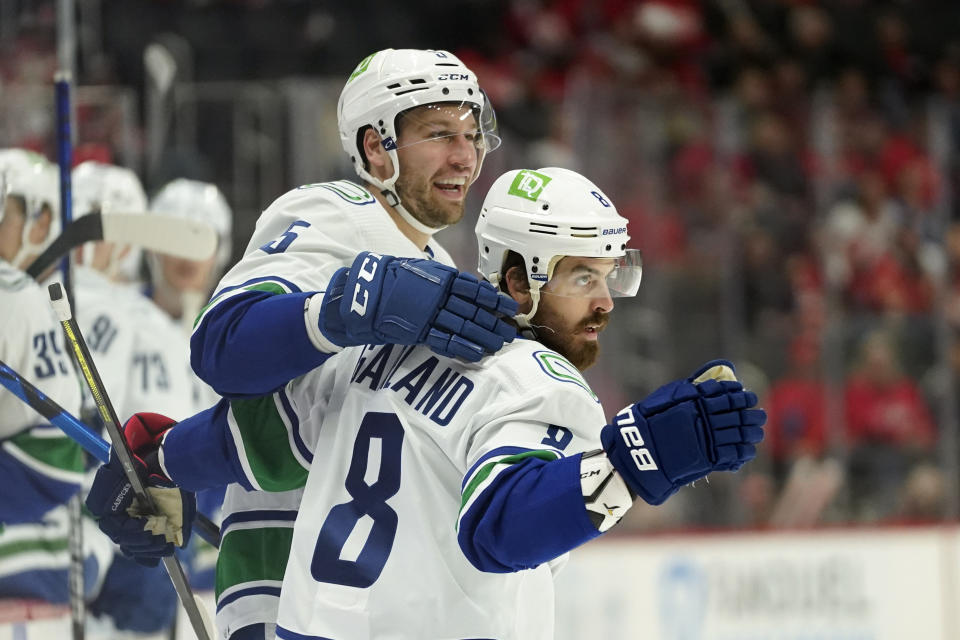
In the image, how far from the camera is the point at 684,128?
22.6 feet

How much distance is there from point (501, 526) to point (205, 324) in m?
0.68

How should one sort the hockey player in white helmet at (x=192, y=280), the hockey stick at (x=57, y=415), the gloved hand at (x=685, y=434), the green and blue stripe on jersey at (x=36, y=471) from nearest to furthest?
the gloved hand at (x=685, y=434) < the hockey stick at (x=57, y=415) < the green and blue stripe on jersey at (x=36, y=471) < the hockey player in white helmet at (x=192, y=280)

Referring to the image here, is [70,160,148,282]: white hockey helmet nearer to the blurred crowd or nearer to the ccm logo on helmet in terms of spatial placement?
the blurred crowd

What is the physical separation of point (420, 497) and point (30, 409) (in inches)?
65.1

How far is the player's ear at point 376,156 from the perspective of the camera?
2568 millimetres

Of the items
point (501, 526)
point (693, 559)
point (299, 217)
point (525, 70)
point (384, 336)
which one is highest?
point (525, 70)

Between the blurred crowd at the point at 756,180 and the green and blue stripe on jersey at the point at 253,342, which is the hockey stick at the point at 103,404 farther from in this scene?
the blurred crowd at the point at 756,180

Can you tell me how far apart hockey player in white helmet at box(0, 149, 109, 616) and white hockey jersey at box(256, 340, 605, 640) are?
1.36 meters

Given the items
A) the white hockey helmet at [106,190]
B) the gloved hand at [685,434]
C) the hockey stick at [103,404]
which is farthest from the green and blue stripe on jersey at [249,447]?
the white hockey helmet at [106,190]

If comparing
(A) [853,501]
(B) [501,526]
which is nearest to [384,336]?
(B) [501,526]

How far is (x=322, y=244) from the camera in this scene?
238 cm

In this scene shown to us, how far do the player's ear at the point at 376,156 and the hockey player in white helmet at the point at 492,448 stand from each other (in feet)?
1.29

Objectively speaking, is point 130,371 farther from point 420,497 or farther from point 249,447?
point 420,497

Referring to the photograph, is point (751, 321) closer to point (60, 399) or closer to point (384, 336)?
point (60, 399)
